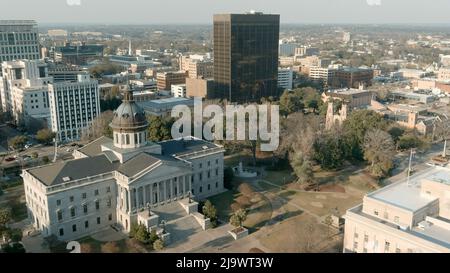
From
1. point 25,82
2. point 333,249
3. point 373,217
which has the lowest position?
point 333,249

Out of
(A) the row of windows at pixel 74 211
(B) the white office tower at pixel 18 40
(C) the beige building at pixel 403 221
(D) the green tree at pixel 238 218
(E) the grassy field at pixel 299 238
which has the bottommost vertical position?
(E) the grassy field at pixel 299 238

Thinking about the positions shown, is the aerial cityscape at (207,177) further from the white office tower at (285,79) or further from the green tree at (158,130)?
the white office tower at (285,79)

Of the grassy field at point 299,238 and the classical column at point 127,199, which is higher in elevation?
the classical column at point 127,199

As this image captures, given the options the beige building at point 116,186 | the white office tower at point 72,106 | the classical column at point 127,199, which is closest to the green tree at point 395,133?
the beige building at point 116,186

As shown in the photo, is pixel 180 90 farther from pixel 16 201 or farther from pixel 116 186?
pixel 116 186

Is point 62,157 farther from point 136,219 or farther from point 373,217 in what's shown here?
point 373,217

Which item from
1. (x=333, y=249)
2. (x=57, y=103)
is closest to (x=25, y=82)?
(x=57, y=103)

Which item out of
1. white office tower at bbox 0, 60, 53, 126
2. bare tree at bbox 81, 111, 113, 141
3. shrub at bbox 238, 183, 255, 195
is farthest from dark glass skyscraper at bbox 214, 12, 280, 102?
shrub at bbox 238, 183, 255, 195
